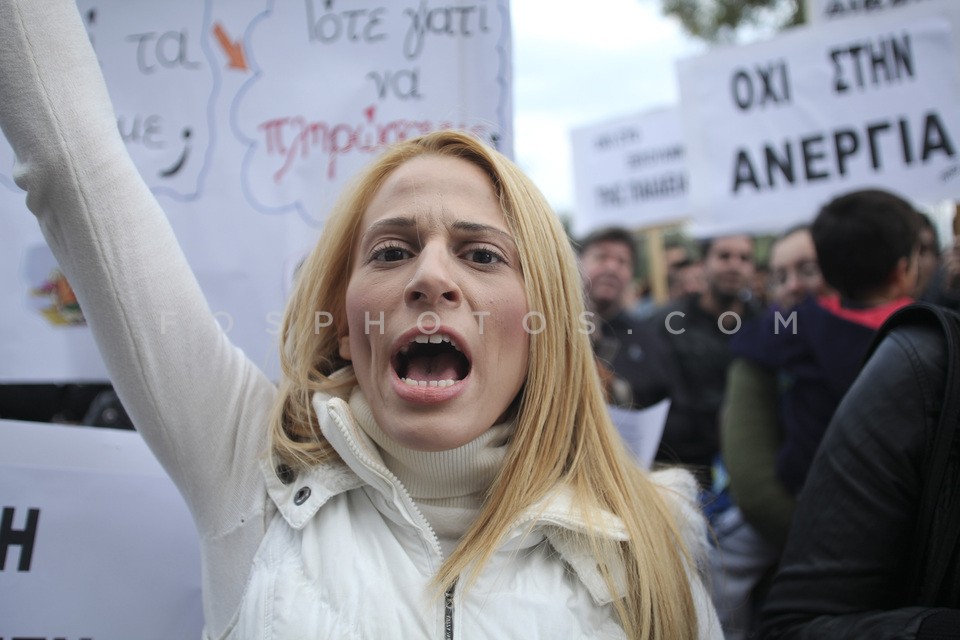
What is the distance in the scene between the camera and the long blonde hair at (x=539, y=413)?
1163 mm

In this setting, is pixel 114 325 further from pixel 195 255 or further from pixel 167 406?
pixel 195 255

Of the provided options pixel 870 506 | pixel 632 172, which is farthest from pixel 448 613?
pixel 632 172

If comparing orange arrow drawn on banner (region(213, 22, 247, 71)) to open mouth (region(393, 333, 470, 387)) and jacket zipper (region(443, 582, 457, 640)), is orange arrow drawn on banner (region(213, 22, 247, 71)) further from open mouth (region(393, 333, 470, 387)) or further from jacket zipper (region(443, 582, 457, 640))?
jacket zipper (region(443, 582, 457, 640))

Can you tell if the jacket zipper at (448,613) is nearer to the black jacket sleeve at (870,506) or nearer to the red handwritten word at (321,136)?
the black jacket sleeve at (870,506)

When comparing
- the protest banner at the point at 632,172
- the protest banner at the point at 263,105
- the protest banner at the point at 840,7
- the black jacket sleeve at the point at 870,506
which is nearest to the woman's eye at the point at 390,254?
the protest banner at the point at 263,105

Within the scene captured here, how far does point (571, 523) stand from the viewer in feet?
3.79

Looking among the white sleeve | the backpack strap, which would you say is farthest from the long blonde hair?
the backpack strap

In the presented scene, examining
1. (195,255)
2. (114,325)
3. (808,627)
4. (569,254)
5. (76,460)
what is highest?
(195,255)

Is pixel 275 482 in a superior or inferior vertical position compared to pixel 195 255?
→ inferior

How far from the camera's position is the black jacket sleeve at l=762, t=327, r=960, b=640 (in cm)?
118

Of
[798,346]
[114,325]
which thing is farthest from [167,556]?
[798,346]

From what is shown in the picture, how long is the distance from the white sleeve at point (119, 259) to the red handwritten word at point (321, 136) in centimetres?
83

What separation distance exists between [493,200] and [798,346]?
1373 mm

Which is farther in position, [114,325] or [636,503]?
[636,503]
